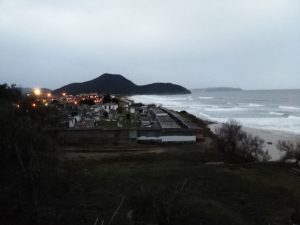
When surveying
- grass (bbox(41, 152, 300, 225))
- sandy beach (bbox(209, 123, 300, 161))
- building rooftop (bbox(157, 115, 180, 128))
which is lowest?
sandy beach (bbox(209, 123, 300, 161))

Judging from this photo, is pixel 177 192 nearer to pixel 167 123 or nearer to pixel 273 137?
pixel 167 123

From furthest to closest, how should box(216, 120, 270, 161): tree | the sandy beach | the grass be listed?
the sandy beach < box(216, 120, 270, 161): tree < the grass

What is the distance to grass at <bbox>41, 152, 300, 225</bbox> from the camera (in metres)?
12.3

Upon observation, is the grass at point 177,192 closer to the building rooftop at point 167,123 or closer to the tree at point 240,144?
the tree at point 240,144

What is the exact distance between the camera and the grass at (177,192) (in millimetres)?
12273

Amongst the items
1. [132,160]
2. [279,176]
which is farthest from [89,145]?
[279,176]

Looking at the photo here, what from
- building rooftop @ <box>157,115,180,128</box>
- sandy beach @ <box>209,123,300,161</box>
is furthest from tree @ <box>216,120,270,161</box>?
building rooftop @ <box>157,115,180,128</box>

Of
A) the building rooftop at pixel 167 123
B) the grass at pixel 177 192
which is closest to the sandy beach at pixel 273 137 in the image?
the building rooftop at pixel 167 123

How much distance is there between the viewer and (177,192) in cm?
1258

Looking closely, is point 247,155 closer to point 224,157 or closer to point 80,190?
point 224,157

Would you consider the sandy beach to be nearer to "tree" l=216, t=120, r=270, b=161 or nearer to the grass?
"tree" l=216, t=120, r=270, b=161

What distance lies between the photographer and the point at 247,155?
28469 millimetres

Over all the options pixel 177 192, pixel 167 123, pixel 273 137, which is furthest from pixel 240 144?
pixel 177 192

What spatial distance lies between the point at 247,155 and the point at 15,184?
19.3m
